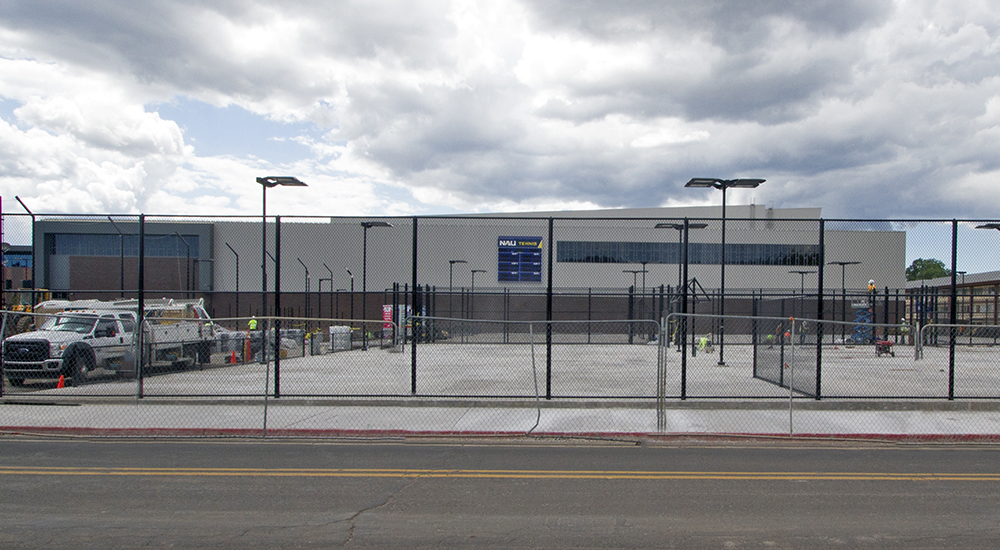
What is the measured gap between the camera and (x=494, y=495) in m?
6.64

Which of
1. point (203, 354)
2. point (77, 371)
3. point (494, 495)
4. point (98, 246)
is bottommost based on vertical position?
point (494, 495)

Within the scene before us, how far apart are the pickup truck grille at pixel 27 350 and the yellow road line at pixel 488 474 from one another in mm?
7787

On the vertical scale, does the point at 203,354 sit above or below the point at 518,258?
below

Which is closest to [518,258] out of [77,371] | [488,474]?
[77,371]

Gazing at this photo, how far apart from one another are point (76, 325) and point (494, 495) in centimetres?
1416

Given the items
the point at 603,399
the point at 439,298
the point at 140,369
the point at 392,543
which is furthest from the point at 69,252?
Answer: the point at 392,543

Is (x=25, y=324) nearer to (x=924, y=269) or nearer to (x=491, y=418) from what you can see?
(x=491, y=418)

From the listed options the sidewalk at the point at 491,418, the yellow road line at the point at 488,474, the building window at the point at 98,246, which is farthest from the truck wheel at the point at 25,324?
the building window at the point at 98,246

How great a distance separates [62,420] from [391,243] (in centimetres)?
3844

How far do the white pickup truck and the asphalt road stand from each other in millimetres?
5221

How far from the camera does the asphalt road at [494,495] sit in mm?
5418

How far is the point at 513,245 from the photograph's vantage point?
49.7 metres

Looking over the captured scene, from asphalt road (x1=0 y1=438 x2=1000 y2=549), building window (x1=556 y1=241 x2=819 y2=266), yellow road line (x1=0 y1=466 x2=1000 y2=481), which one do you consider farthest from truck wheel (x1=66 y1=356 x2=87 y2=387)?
building window (x1=556 y1=241 x2=819 y2=266)

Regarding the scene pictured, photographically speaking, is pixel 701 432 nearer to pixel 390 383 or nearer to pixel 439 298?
pixel 390 383
